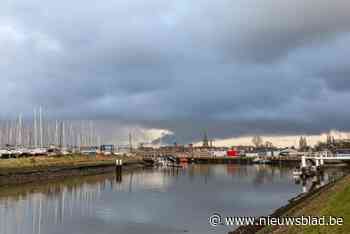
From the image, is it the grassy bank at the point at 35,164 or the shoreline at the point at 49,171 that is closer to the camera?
the shoreline at the point at 49,171

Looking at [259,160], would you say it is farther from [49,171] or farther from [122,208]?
[122,208]

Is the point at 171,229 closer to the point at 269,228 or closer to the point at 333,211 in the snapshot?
the point at 269,228

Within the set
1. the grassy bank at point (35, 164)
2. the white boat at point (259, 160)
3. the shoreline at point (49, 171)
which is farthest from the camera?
the white boat at point (259, 160)

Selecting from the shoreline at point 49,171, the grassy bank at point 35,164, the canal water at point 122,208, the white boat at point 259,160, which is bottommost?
the white boat at point 259,160

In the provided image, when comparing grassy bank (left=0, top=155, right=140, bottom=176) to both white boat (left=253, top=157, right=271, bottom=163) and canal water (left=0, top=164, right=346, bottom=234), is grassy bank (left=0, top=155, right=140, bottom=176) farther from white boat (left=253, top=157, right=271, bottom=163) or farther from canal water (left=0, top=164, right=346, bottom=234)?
white boat (left=253, top=157, right=271, bottom=163)

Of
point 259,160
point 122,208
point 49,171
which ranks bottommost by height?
point 259,160

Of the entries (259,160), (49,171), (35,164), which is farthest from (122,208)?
(259,160)

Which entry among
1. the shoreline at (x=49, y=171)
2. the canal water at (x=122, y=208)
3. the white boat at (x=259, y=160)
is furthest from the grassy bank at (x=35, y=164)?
the white boat at (x=259, y=160)

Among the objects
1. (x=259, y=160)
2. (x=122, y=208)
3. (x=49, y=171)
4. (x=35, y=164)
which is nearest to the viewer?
(x=122, y=208)

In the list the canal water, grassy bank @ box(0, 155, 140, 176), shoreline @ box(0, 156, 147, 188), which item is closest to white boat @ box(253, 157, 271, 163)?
shoreline @ box(0, 156, 147, 188)

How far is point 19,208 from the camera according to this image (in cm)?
4481

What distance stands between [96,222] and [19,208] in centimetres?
1187

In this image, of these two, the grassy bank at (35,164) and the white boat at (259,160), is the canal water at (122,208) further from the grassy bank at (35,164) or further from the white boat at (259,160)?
the white boat at (259,160)

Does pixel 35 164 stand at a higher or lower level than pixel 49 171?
higher
